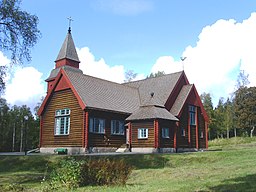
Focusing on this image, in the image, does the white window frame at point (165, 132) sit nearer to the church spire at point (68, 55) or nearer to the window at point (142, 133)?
the window at point (142, 133)

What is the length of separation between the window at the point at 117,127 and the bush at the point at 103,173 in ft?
69.6

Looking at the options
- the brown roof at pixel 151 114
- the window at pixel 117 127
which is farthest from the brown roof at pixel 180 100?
the window at pixel 117 127

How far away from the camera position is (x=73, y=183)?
12.2 metres

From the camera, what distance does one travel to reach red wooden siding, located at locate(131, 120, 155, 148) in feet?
108

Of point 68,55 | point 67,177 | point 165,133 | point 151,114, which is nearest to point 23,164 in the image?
point 67,177

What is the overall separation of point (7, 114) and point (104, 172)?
68092 millimetres

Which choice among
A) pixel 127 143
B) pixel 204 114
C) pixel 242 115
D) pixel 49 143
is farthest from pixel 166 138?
pixel 242 115

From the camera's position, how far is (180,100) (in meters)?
37.6

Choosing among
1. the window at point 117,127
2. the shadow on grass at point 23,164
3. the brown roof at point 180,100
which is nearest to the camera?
the shadow on grass at point 23,164

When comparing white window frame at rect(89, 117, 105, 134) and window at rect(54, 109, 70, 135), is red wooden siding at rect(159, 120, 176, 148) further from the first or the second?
window at rect(54, 109, 70, 135)

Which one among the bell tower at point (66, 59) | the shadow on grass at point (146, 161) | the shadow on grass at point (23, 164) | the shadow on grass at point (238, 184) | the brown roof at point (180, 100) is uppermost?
the bell tower at point (66, 59)

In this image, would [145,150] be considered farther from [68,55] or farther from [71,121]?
[68,55]

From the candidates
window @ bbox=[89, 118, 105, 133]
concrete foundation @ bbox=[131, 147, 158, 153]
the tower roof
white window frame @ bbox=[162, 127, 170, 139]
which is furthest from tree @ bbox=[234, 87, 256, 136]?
window @ bbox=[89, 118, 105, 133]

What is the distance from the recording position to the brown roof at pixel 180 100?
1428 inches
